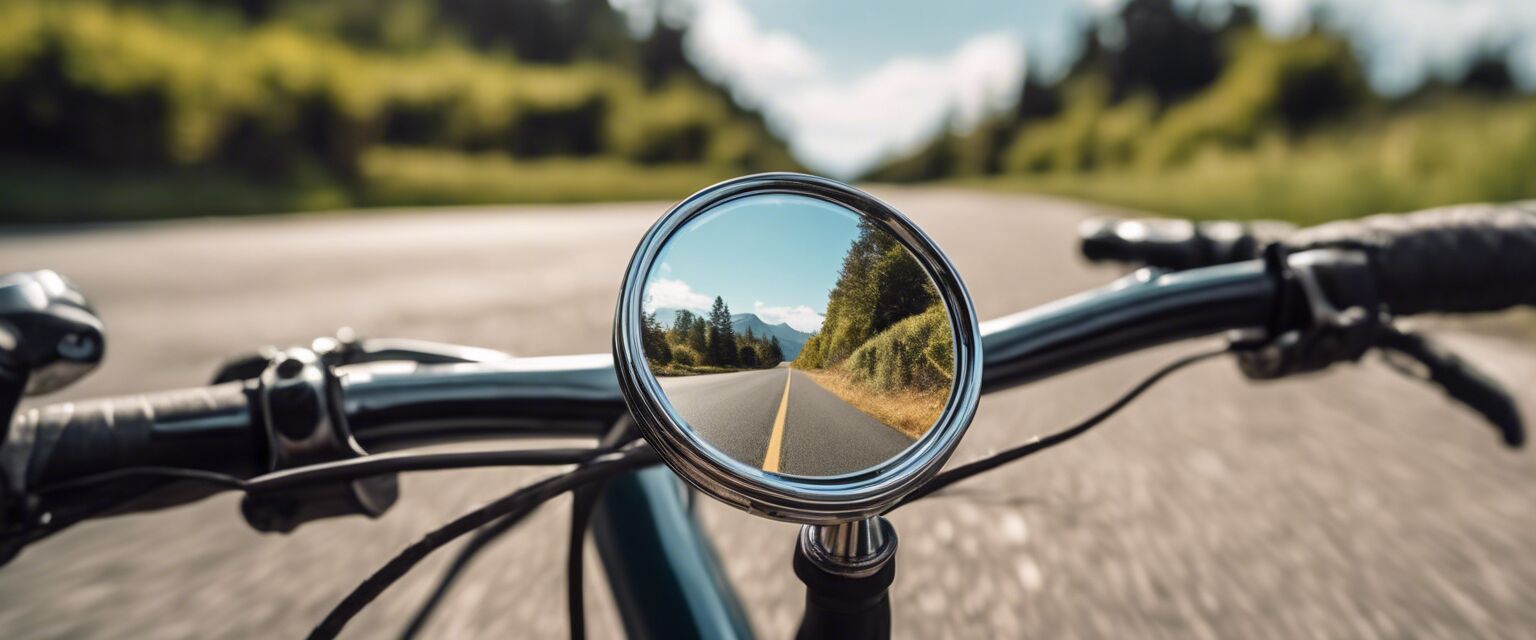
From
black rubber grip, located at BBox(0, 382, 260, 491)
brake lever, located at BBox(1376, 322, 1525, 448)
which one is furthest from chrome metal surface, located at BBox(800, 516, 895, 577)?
brake lever, located at BBox(1376, 322, 1525, 448)

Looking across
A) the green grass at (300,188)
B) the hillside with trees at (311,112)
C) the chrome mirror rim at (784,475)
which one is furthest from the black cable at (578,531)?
the hillside with trees at (311,112)

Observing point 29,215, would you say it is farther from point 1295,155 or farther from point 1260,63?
point 1260,63

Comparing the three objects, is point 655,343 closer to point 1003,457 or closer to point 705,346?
point 705,346

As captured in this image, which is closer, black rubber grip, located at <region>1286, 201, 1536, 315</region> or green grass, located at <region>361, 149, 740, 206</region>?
black rubber grip, located at <region>1286, 201, 1536, 315</region>

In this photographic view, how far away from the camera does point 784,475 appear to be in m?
0.51

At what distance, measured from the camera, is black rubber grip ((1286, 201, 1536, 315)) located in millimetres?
1201

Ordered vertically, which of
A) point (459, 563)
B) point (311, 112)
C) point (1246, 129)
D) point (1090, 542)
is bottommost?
point (1090, 542)

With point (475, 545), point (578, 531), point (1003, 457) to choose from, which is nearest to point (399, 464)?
point (578, 531)

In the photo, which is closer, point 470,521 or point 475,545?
point 470,521

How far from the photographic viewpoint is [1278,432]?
217cm

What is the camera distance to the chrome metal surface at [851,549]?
0.55 metres

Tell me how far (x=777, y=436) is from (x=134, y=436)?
1.96 feet

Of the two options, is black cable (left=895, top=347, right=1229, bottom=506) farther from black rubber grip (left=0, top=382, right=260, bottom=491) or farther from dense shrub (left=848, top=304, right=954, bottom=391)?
black rubber grip (left=0, top=382, right=260, bottom=491)

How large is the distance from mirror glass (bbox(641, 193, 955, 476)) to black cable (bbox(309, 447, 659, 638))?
0.59 ft
